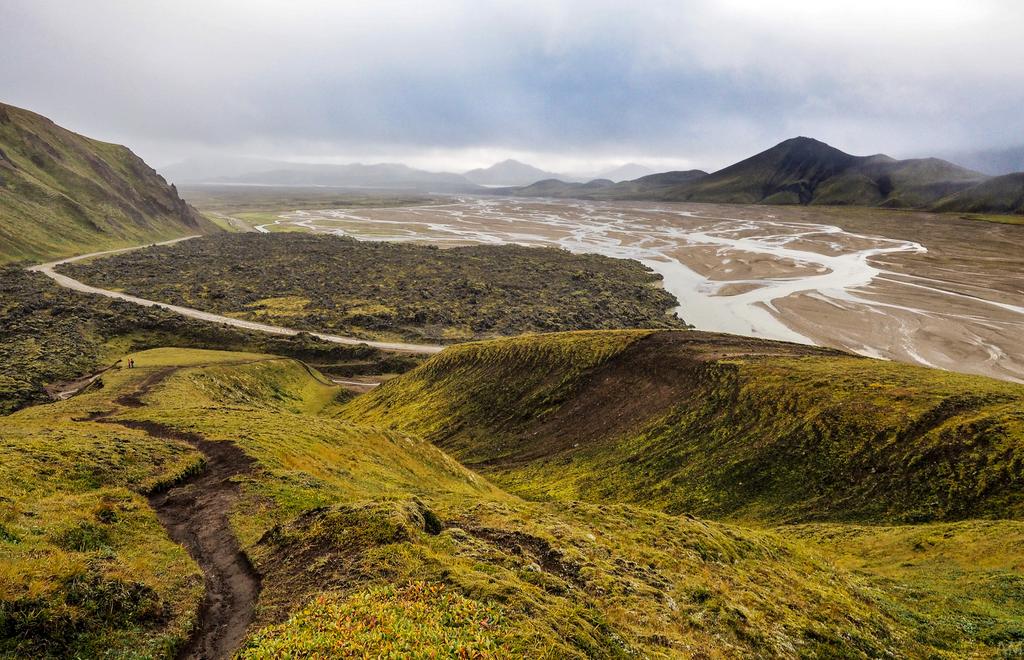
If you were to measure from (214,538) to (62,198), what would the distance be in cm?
19296

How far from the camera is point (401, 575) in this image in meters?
12.3

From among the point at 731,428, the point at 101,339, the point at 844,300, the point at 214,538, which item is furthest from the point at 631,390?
the point at 844,300

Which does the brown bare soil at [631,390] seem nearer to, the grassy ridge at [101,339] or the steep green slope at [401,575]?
the steep green slope at [401,575]

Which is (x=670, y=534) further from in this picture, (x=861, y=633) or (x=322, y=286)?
(x=322, y=286)

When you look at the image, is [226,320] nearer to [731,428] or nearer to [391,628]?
[731,428]

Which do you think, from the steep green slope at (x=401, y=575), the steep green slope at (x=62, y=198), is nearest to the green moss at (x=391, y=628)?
the steep green slope at (x=401, y=575)

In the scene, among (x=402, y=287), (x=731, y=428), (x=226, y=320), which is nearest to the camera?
(x=731, y=428)

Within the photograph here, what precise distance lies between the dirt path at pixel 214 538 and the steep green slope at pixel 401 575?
0.37m

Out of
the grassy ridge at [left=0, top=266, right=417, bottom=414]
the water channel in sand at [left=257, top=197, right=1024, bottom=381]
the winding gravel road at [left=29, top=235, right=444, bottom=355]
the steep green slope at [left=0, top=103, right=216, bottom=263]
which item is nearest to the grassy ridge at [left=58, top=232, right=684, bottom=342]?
the winding gravel road at [left=29, top=235, right=444, bottom=355]

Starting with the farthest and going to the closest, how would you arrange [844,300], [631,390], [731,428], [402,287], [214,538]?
1. [402,287]
2. [844,300]
3. [631,390]
4. [731,428]
5. [214,538]

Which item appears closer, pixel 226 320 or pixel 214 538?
pixel 214 538

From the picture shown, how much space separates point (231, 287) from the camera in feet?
350

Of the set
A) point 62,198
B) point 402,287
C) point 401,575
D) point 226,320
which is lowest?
point 226,320

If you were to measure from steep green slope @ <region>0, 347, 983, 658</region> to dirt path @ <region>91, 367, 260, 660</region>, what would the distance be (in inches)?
14.5
